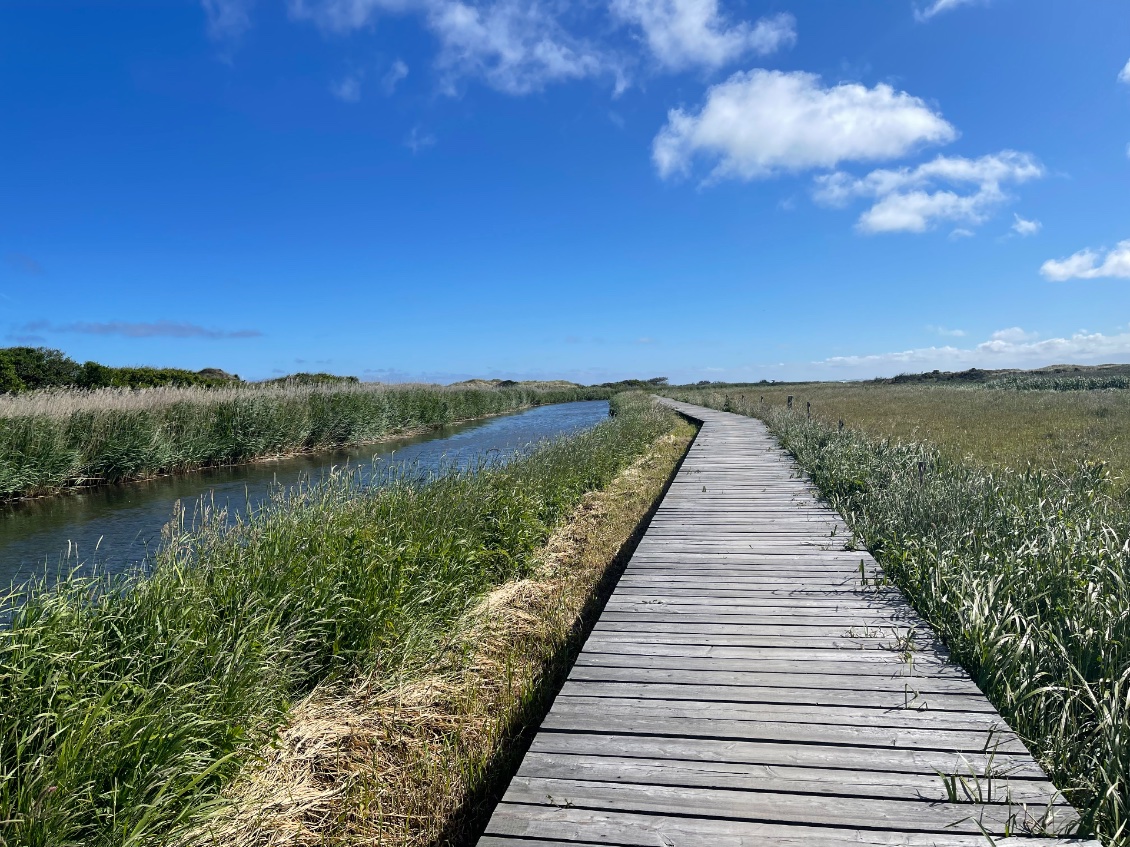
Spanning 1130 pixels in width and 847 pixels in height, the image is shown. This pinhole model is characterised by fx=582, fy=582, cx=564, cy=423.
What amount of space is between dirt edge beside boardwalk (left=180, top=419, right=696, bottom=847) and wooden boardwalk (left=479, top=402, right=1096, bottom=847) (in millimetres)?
483

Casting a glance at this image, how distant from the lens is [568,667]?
415 cm

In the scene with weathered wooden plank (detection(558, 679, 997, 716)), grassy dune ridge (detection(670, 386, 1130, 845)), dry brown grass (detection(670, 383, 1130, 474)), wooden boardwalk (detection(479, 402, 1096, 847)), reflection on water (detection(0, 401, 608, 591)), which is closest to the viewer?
wooden boardwalk (detection(479, 402, 1096, 847))

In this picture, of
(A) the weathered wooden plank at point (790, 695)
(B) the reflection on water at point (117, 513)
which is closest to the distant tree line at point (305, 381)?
(B) the reflection on water at point (117, 513)

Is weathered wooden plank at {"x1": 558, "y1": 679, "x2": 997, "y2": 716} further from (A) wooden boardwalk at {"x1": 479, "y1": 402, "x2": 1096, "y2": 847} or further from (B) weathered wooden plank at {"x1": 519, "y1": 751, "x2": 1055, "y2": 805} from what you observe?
(B) weathered wooden plank at {"x1": 519, "y1": 751, "x2": 1055, "y2": 805}

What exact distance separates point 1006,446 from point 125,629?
1380 centimetres

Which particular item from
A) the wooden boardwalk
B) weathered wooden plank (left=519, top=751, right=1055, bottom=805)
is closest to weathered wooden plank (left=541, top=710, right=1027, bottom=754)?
the wooden boardwalk

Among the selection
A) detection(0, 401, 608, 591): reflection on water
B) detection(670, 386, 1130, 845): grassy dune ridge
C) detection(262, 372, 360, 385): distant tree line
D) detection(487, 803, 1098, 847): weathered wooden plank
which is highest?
detection(262, 372, 360, 385): distant tree line

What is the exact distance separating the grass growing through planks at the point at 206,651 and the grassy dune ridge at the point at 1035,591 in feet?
10.8

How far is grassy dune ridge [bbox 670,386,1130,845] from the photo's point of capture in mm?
2488

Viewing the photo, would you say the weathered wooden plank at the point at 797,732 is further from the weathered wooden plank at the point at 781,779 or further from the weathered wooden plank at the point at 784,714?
the weathered wooden plank at the point at 781,779

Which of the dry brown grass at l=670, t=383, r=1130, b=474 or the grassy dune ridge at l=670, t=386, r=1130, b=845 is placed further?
the dry brown grass at l=670, t=383, r=1130, b=474

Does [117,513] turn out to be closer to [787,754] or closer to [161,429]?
[161,429]

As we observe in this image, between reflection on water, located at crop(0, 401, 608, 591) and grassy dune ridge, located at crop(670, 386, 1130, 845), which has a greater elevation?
grassy dune ridge, located at crop(670, 386, 1130, 845)

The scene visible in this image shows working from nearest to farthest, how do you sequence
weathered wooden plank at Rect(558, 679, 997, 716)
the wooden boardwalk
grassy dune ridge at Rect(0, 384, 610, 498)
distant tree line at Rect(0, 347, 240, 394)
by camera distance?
the wooden boardwalk
weathered wooden plank at Rect(558, 679, 997, 716)
grassy dune ridge at Rect(0, 384, 610, 498)
distant tree line at Rect(0, 347, 240, 394)
